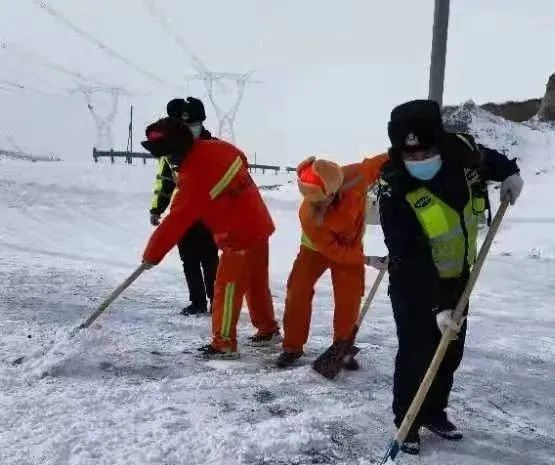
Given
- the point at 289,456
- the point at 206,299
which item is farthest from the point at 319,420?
the point at 206,299

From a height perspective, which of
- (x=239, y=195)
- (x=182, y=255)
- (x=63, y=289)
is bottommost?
(x=63, y=289)

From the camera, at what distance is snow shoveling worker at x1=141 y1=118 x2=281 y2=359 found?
4113mm

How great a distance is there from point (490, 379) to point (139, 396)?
6.73 feet

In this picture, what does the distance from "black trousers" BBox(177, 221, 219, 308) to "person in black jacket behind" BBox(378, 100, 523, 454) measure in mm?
2568

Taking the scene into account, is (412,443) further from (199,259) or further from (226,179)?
(199,259)

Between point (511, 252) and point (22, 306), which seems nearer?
point (22, 306)

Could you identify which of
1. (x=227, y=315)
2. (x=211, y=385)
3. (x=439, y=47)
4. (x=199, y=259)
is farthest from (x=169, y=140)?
(x=439, y=47)

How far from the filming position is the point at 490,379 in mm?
4074

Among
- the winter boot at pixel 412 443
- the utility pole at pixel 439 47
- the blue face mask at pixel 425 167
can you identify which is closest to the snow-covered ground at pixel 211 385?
the winter boot at pixel 412 443

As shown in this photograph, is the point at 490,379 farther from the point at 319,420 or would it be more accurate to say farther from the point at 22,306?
the point at 22,306

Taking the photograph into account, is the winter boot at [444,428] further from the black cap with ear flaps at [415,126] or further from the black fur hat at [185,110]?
the black fur hat at [185,110]

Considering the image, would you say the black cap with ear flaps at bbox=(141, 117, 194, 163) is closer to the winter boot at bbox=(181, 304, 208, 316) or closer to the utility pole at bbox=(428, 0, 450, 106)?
the winter boot at bbox=(181, 304, 208, 316)

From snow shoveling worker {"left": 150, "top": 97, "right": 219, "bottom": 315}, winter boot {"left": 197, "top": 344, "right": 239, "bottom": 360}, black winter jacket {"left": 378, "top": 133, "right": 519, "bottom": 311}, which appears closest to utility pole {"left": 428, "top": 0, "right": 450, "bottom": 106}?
snow shoveling worker {"left": 150, "top": 97, "right": 219, "bottom": 315}

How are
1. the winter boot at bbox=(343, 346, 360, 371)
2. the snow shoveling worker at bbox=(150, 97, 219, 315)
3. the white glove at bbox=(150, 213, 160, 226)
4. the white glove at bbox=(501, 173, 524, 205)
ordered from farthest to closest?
1. the white glove at bbox=(150, 213, 160, 226)
2. the snow shoveling worker at bbox=(150, 97, 219, 315)
3. the winter boot at bbox=(343, 346, 360, 371)
4. the white glove at bbox=(501, 173, 524, 205)
